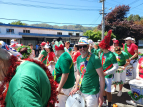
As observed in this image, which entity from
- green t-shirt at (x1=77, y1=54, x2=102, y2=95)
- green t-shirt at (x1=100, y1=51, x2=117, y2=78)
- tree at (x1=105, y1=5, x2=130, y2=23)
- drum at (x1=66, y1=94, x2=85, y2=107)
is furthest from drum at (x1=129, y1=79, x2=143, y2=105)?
tree at (x1=105, y1=5, x2=130, y2=23)

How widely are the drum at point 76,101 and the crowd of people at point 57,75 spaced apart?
0.31 feet

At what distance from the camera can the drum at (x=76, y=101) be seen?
2428 millimetres

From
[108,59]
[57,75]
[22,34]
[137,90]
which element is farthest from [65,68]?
[22,34]

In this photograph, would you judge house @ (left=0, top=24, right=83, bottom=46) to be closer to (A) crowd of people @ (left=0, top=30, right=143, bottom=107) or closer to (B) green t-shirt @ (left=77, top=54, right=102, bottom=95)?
(A) crowd of people @ (left=0, top=30, right=143, bottom=107)

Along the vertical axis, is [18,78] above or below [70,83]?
above

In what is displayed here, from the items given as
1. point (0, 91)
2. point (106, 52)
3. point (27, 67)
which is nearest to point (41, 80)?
point (27, 67)

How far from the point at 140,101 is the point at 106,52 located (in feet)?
5.80

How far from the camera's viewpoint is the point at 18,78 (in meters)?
0.87

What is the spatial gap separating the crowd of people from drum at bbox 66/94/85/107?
94 mm

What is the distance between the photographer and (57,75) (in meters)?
2.76

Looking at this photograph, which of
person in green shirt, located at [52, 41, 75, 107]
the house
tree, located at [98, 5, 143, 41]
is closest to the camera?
person in green shirt, located at [52, 41, 75, 107]

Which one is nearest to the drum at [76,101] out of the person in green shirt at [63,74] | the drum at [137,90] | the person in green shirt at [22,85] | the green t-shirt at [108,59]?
the person in green shirt at [63,74]

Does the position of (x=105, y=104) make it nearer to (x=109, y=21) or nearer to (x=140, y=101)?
(x=140, y=101)

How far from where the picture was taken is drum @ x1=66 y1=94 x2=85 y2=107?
243 cm
